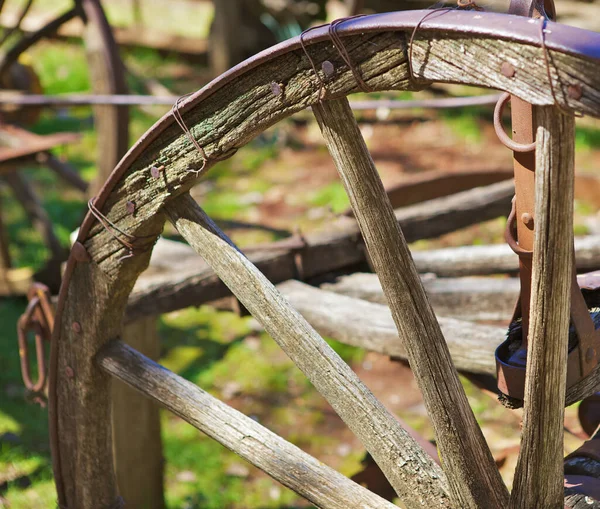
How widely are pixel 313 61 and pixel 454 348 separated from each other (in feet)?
3.41

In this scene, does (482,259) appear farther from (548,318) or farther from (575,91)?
(575,91)

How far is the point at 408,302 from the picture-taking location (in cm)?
125

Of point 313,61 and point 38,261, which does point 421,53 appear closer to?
point 313,61

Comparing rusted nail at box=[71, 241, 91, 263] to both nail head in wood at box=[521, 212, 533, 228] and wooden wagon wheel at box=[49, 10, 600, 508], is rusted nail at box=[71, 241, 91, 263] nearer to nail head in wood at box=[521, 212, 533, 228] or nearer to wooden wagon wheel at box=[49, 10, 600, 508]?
wooden wagon wheel at box=[49, 10, 600, 508]

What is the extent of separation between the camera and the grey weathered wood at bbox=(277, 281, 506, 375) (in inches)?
77.8

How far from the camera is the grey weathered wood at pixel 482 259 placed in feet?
8.46

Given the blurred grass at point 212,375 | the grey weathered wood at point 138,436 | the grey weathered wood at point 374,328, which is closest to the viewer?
the grey weathered wood at point 374,328

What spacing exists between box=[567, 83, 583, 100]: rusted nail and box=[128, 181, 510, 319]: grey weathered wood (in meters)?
1.54

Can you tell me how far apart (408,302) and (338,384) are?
252 millimetres

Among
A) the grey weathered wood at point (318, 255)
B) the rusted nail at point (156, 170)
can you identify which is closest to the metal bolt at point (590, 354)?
the rusted nail at point (156, 170)

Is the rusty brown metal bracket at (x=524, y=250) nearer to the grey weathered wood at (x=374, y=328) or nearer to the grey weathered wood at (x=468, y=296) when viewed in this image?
the grey weathered wood at (x=374, y=328)

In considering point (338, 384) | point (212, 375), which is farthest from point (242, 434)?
point (212, 375)

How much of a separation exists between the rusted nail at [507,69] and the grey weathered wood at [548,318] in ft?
0.20

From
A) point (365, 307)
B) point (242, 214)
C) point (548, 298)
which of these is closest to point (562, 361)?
point (548, 298)
